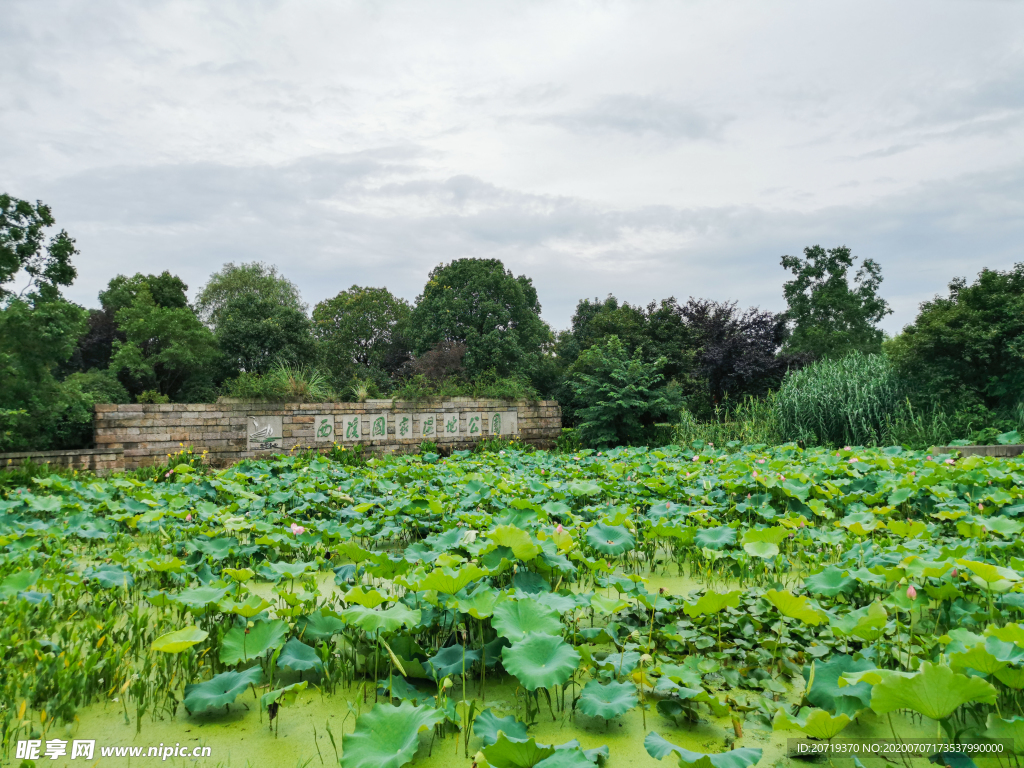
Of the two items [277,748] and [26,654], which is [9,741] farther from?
[277,748]

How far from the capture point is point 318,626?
177 centimetres

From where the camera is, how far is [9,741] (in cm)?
131

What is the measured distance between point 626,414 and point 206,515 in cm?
697

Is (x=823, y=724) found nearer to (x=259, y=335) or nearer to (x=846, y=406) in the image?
(x=846, y=406)

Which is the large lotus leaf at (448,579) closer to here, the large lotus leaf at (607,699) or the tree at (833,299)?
the large lotus leaf at (607,699)

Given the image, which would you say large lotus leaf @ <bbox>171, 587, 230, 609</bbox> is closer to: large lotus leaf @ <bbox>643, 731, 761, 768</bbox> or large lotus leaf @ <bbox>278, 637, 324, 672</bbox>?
large lotus leaf @ <bbox>278, 637, 324, 672</bbox>

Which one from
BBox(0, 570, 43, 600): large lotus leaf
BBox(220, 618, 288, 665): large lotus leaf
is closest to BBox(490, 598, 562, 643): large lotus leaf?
BBox(220, 618, 288, 665): large lotus leaf

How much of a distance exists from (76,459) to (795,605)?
29.9ft

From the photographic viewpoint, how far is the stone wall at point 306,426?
8.19m

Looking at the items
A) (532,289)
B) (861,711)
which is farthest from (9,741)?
(532,289)

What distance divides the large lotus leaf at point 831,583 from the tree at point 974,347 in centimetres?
679

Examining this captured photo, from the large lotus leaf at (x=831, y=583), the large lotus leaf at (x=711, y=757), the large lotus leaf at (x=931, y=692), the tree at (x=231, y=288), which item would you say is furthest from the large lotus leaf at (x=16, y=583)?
the tree at (x=231, y=288)

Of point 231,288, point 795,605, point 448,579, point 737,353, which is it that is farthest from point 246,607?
point 231,288

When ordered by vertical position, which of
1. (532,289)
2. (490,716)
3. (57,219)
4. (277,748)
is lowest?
(277,748)
